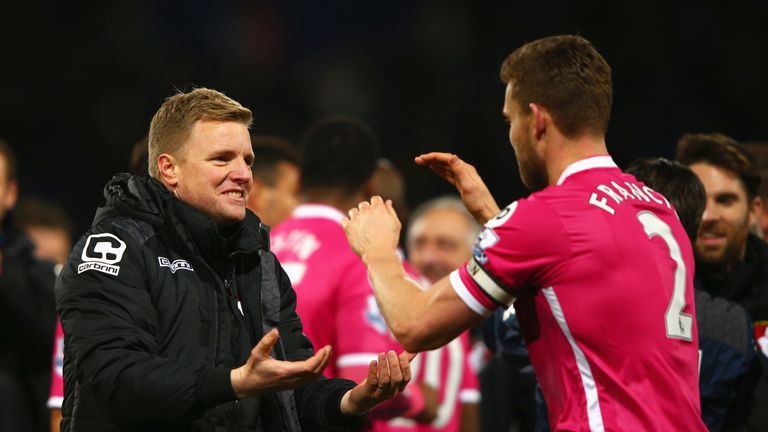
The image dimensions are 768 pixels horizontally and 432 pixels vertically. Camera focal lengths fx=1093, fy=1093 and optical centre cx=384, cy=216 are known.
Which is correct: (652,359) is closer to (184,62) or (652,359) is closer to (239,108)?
(239,108)

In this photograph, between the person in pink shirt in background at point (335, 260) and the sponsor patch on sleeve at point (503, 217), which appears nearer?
the sponsor patch on sleeve at point (503, 217)

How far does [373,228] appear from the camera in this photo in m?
3.33

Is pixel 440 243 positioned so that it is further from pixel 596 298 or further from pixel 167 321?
pixel 167 321

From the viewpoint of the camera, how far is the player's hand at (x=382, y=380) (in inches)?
122

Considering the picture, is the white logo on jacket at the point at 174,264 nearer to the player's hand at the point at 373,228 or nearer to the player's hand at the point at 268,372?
the player's hand at the point at 268,372

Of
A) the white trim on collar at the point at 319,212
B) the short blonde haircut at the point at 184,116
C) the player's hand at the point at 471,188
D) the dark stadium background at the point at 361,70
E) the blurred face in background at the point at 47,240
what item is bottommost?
the player's hand at the point at 471,188

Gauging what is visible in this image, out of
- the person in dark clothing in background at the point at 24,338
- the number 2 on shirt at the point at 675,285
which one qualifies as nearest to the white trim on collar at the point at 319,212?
the person in dark clothing in background at the point at 24,338

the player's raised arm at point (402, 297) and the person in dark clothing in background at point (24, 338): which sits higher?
the person in dark clothing in background at point (24, 338)

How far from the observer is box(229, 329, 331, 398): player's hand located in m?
2.69

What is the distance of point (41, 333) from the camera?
17.9ft

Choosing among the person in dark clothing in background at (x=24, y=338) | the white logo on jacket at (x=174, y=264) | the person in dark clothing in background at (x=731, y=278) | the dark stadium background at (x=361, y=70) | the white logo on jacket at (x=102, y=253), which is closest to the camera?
the white logo on jacket at (x=102, y=253)

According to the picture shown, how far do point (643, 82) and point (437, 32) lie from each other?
A: 2.54 meters

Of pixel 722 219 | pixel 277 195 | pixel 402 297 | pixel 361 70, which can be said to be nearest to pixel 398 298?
pixel 402 297

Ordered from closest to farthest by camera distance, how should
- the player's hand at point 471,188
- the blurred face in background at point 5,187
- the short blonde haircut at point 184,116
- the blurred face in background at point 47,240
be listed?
the short blonde haircut at point 184,116 < the player's hand at point 471,188 < the blurred face in background at point 5,187 < the blurred face in background at point 47,240
